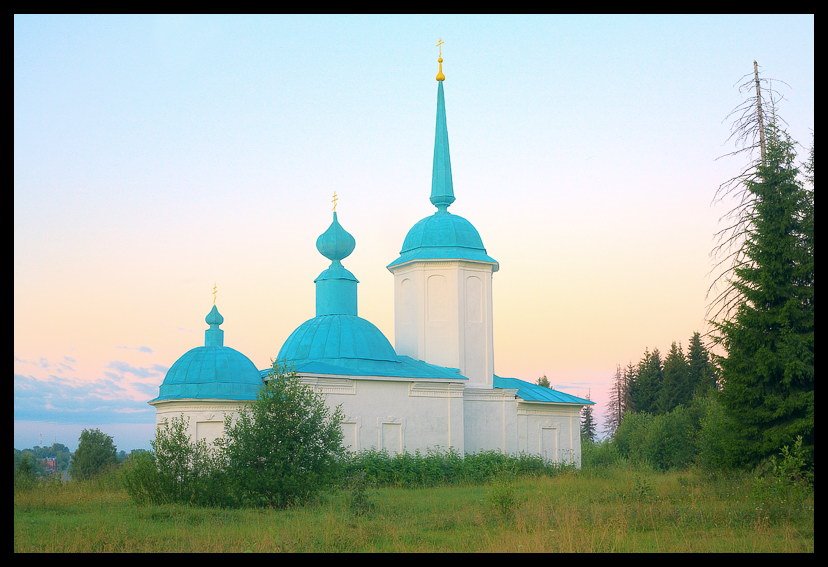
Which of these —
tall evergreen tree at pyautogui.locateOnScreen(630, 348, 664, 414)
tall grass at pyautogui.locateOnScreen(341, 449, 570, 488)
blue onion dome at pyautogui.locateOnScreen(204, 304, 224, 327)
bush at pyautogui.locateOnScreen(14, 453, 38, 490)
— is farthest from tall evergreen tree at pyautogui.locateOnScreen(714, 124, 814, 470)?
tall evergreen tree at pyautogui.locateOnScreen(630, 348, 664, 414)

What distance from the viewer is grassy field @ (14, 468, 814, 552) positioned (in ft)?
43.2

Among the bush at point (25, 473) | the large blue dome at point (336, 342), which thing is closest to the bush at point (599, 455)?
the large blue dome at point (336, 342)

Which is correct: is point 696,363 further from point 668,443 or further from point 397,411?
point 397,411

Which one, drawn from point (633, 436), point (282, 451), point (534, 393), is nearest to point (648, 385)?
point (633, 436)

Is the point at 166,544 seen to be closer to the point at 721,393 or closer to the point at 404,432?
the point at 721,393

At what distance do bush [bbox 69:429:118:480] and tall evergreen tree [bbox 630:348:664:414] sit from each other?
3708cm

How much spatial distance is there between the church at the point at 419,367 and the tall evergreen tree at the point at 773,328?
12.9 meters

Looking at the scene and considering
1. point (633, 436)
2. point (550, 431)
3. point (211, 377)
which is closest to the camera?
point (211, 377)

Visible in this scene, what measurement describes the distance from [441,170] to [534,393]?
917cm

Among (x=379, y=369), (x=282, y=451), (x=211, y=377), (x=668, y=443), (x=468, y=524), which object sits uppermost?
(x=379, y=369)

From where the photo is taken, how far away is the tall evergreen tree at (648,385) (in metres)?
65.9

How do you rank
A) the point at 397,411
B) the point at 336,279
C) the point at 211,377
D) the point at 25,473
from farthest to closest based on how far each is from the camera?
the point at 336,279, the point at 397,411, the point at 25,473, the point at 211,377

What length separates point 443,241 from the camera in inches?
1359
